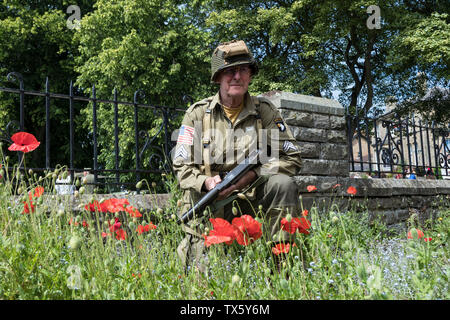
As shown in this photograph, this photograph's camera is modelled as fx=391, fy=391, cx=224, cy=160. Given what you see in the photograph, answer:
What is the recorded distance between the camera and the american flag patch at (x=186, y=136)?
8.87 feet

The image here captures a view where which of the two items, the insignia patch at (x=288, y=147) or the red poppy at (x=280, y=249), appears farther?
the insignia patch at (x=288, y=147)

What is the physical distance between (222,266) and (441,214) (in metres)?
5.34

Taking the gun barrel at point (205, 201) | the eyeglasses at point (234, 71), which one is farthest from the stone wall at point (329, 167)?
the gun barrel at point (205, 201)

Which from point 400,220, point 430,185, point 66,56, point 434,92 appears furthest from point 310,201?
point 66,56

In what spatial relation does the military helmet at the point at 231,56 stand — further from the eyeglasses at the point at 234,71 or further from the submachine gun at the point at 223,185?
the submachine gun at the point at 223,185

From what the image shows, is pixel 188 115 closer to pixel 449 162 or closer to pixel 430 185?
pixel 430 185

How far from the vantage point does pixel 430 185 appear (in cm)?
649

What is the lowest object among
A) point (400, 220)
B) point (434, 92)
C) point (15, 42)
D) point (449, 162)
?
point (400, 220)

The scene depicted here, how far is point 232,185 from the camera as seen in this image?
7.68ft

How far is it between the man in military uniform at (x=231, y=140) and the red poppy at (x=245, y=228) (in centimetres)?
98

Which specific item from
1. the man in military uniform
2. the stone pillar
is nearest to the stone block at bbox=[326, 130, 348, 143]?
the stone pillar

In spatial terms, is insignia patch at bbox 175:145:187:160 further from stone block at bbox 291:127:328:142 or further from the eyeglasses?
stone block at bbox 291:127:328:142

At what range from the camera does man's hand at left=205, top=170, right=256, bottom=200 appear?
2.34 meters

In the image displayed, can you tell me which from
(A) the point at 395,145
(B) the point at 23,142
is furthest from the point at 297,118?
(B) the point at 23,142
